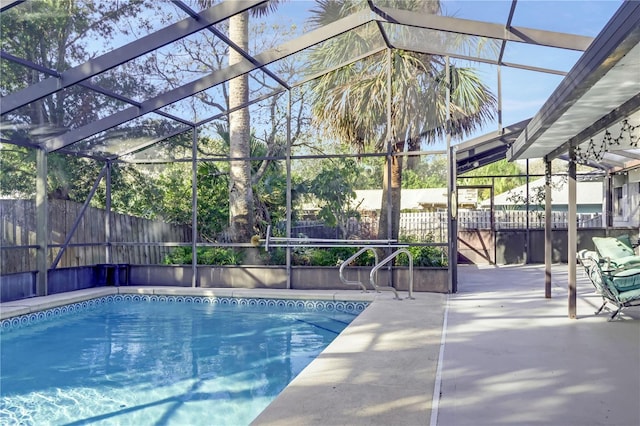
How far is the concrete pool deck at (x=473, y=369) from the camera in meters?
3.17

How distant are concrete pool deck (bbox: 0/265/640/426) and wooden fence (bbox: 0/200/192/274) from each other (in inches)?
46.9

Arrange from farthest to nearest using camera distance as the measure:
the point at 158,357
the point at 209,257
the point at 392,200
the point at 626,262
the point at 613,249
A: 1. the point at 209,257
2. the point at 392,200
3. the point at 613,249
4. the point at 626,262
5. the point at 158,357

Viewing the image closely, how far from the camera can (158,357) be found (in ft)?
18.3

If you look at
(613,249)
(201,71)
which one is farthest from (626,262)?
(201,71)

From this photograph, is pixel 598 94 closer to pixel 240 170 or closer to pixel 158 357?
pixel 158 357

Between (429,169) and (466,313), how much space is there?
4.22 m

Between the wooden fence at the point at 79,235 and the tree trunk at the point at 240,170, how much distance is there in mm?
977

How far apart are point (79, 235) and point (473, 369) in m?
7.53

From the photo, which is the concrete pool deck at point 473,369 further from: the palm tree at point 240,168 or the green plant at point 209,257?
the palm tree at point 240,168

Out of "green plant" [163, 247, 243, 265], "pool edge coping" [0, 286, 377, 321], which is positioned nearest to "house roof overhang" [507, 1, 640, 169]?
"pool edge coping" [0, 286, 377, 321]

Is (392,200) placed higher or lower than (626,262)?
higher

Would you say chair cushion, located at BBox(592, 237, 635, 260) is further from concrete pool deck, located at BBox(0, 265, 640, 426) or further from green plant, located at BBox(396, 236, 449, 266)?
green plant, located at BBox(396, 236, 449, 266)

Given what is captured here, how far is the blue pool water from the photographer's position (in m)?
4.04

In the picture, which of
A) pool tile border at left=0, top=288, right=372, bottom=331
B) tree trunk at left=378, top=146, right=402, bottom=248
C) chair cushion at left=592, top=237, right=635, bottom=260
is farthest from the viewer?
tree trunk at left=378, top=146, right=402, bottom=248
